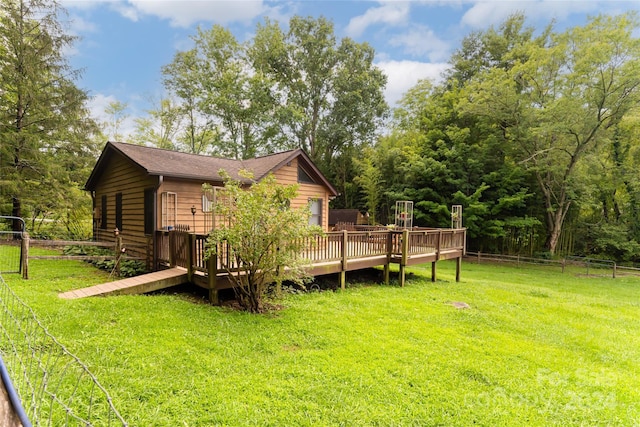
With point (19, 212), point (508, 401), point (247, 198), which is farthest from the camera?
point (19, 212)

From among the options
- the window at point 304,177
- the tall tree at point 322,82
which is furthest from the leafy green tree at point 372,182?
the window at point 304,177

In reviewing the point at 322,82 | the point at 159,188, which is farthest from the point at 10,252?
the point at 322,82

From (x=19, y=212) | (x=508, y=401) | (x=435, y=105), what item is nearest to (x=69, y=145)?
(x=19, y=212)

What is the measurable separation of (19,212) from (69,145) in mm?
3470

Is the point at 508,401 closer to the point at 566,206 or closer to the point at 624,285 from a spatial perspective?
the point at 624,285

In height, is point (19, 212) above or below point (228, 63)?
below

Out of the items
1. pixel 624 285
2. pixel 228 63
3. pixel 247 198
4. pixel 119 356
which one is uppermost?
pixel 228 63

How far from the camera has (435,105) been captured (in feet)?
72.7

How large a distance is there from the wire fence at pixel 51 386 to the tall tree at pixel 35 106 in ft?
38.6

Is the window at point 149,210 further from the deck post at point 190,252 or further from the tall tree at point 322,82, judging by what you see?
the tall tree at point 322,82

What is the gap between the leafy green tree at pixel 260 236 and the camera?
17.4ft

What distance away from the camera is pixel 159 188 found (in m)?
8.43

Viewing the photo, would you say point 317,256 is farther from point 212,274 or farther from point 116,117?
point 116,117

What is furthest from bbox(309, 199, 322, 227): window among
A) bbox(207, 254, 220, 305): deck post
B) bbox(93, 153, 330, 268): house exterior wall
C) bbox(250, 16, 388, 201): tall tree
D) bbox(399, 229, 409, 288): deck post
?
bbox(250, 16, 388, 201): tall tree
